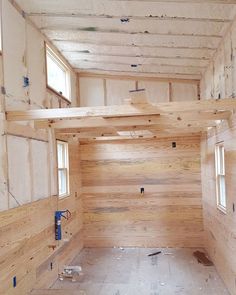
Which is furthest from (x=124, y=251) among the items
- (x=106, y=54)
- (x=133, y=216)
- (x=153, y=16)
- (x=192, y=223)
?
(x=153, y=16)

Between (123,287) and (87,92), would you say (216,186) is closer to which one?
(123,287)

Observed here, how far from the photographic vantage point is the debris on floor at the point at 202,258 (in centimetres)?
532

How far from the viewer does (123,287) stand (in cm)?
443

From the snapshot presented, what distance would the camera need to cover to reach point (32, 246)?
3.93m

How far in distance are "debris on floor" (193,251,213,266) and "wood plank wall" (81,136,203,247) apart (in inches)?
17.6

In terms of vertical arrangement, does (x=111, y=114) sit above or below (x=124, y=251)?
above

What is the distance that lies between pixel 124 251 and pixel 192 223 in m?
1.51

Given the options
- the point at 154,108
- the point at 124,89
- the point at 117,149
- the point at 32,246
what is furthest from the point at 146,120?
the point at 117,149

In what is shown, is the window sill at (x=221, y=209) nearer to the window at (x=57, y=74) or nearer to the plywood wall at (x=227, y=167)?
the plywood wall at (x=227, y=167)

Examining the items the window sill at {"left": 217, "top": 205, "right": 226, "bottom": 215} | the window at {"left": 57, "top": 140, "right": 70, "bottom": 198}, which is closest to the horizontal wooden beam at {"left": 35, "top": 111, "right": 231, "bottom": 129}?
the window sill at {"left": 217, "top": 205, "right": 226, "bottom": 215}

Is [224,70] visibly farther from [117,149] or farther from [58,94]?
[117,149]

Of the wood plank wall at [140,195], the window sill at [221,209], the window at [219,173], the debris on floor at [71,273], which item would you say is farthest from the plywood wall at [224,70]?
the debris on floor at [71,273]

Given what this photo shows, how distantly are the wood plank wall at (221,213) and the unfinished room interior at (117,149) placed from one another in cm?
3

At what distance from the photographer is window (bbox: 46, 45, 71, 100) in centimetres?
495
